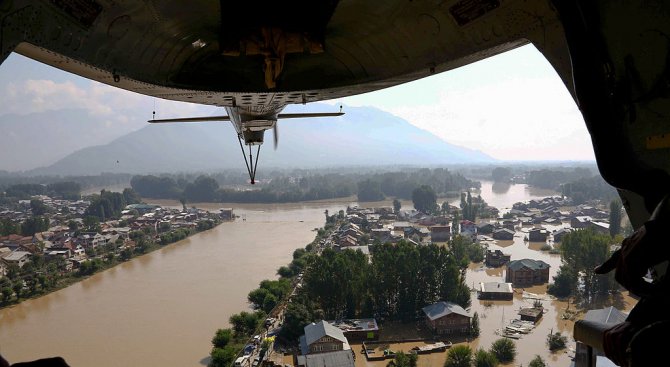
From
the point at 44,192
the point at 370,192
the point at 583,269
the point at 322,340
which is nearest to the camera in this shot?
the point at 322,340

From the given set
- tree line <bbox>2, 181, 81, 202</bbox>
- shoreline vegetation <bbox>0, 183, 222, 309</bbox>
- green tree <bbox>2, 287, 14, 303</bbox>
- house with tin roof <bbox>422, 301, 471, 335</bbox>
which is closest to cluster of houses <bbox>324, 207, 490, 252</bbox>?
house with tin roof <bbox>422, 301, 471, 335</bbox>

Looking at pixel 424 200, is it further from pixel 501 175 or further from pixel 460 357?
pixel 501 175

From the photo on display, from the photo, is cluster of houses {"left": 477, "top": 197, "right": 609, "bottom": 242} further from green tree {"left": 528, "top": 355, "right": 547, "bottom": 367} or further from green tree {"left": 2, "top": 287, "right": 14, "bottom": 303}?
green tree {"left": 2, "top": 287, "right": 14, "bottom": 303}

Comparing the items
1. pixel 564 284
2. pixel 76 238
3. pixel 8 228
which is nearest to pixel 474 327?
pixel 564 284

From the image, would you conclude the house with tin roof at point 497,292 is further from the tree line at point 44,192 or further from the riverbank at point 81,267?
the tree line at point 44,192

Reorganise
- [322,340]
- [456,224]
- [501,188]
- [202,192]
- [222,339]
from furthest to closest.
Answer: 1. [501,188]
2. [202,192]
3. [456,224]
4. [222,339]
5. [322,340]

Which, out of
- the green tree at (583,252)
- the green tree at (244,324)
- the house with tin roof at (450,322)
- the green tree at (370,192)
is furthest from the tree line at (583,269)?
the green tree at (370,192)

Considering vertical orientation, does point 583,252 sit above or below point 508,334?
above

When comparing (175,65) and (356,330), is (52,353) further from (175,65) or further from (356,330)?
(175,65)
